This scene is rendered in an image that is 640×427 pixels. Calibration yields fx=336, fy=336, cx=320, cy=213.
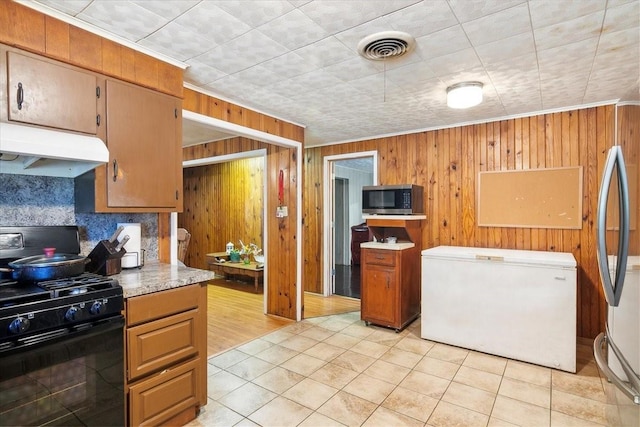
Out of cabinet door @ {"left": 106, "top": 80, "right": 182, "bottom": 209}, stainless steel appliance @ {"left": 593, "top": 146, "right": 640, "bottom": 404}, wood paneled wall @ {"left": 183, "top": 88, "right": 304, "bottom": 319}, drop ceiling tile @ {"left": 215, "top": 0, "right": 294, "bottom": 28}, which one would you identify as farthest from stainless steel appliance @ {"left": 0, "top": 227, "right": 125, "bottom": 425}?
wood paneled wall @ {"left": 183, "top": 88, "right": 304, "bottom": 319}

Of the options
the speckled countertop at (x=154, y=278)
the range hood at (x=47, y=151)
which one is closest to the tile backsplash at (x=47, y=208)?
the range hood at (x=47, y=151)

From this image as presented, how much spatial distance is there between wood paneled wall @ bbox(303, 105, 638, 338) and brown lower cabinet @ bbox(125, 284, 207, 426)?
2879 mm

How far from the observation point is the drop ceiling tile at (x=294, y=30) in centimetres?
175

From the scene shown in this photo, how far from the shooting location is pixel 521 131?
345cm

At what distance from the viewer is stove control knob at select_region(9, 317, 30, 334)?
4.23 feet

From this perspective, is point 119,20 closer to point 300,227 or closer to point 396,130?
point 300,227

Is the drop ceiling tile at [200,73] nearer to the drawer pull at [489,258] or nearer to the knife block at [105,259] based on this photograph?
the knife block at [105,259]

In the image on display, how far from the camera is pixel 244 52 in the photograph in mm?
2125

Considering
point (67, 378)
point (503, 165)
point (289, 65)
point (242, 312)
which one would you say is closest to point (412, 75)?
point (289, 65)

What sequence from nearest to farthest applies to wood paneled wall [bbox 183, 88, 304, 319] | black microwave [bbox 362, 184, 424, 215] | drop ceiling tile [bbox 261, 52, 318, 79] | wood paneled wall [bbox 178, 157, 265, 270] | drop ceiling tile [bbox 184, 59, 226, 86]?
drop ceiling tile [bbox 261, 52, 318, 79] → drop ceiling tile [bbox 184, 59, 226, 86] → black microwave [bbox 362, 184, 424, 215] → wood paneled wall [bbox 183, 88, 304, 319] → wood paneled wall [bbox 178, 157, 265, 270]

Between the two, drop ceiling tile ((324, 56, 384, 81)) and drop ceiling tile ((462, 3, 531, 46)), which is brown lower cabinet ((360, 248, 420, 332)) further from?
drop ceiling tile ((462, 3, 531, 46))

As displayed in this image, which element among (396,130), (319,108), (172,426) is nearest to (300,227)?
(319,108)

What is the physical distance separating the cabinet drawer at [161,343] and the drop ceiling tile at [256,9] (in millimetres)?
1652

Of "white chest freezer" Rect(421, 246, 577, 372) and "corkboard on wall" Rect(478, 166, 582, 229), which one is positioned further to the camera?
"corkboard on wall" Rect(478, 166, 582, 229)
